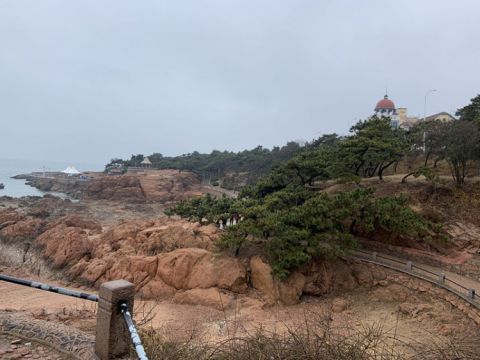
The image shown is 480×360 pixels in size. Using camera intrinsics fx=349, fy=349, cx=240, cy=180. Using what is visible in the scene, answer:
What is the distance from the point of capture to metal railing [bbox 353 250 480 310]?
1362cm

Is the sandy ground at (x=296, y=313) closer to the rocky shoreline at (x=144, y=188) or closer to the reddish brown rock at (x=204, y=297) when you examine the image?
the reddish brown rock at (x=204, y=297)

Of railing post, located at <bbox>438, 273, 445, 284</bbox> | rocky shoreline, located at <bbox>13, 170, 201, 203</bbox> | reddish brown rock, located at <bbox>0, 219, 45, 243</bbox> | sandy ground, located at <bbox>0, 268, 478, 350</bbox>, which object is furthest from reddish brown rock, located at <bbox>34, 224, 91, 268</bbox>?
rocky shoreline, located at <bbox>13, 170, 201, 203</bbox>

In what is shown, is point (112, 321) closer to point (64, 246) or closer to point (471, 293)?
point (471, 293)

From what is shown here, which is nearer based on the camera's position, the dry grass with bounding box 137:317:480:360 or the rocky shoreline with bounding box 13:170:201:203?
the dry grass with bounding box 137:317:480:360

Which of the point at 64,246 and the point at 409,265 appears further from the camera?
the point at 64,246

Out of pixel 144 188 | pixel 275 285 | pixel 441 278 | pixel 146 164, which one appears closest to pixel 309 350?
pixel 275 285

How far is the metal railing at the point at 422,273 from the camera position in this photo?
13.6 meters

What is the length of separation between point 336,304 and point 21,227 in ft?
74.4

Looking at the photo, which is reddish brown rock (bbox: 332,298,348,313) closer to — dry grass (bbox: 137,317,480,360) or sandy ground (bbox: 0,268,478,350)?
sandy ground (bbox: 0,268,478,350)

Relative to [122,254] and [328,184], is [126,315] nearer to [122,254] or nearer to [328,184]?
[122,254]

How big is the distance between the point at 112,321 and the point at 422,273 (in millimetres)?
15553

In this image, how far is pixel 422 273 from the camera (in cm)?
1600

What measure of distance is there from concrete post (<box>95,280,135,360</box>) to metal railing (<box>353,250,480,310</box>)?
1356cm

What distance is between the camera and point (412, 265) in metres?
16.5
